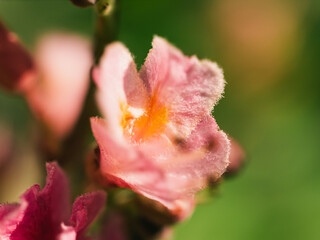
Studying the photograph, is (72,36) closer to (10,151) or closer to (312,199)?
(10,151)

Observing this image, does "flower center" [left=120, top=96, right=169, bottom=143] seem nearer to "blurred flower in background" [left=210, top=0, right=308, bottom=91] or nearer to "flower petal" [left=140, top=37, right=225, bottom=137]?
"flower petal" [left=140, top=37, right=225, bottom=137]

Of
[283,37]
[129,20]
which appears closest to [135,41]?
[129,20]

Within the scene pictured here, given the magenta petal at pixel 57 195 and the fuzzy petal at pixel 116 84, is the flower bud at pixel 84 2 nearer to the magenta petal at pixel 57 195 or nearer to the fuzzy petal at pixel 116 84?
the fuzzy petal at pixel 116 84

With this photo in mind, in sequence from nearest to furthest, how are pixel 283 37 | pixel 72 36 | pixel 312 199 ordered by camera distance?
pixel 312 199 → pixel 72 36 → pixel 283 37

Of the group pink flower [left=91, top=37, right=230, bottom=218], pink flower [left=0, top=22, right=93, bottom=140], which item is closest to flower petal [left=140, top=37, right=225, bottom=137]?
pink flower [left=91, top=37, right=230, bottom=218]

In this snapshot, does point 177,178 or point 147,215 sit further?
point 147,215

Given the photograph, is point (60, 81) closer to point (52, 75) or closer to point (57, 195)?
point (52, 75)

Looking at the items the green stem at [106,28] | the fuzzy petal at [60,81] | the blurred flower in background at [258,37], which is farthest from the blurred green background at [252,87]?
the green stem at [106,28]
